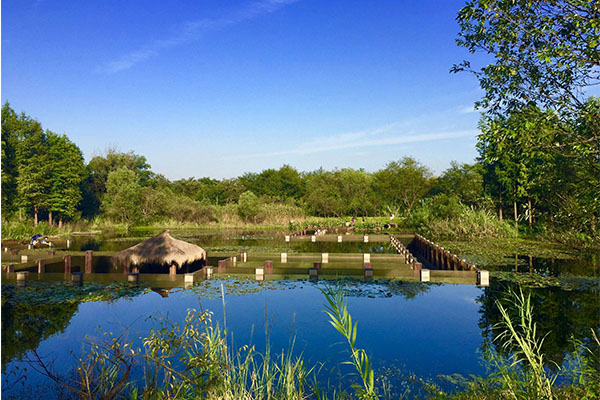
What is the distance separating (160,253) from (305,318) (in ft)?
20.3

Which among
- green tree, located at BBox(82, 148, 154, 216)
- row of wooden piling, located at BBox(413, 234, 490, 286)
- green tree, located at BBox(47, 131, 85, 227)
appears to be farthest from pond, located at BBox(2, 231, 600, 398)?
green tree, located at BBox(82, 148, 154, 216)

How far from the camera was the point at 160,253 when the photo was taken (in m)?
12.4

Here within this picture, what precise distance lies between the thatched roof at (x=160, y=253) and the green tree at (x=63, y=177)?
21351 mm

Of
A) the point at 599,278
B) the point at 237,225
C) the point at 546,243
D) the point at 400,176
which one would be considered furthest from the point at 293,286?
the point at 400,176

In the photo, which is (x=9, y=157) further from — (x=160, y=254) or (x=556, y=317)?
(x=556, y=317)

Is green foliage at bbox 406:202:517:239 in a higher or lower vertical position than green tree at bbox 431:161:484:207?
lower

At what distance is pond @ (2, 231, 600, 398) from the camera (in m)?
5.57

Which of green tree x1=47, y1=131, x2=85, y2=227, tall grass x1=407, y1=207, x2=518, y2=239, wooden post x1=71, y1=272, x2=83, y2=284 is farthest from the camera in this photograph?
green tree x1=47, y1=131, x2=85, y2=227

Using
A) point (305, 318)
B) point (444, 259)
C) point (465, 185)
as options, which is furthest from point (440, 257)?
point (465, 185)

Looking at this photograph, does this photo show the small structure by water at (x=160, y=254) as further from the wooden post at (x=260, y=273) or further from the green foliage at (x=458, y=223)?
the green foliage at (x=458, y=223)

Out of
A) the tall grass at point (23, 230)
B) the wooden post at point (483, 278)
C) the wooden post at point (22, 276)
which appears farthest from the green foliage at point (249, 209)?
the wooden post at point (483, 278)

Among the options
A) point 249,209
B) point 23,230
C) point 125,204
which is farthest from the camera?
point 125,204

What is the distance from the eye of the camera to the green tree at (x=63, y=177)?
3111cm

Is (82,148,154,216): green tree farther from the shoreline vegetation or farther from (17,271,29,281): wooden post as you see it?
the shoreline vegetation
